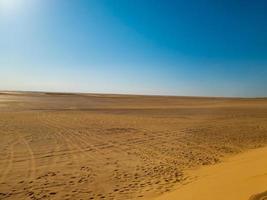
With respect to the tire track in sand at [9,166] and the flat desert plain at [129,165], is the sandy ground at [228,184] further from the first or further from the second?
the tire track in sand at [9,166]

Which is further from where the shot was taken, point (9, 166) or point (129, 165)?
point (129, 165)

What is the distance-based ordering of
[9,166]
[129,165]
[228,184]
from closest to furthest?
[228,184], [9,166], [129,165]

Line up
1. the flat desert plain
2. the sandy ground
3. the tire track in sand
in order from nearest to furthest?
the sandy ground < the flat desert plain < the tire track in sand

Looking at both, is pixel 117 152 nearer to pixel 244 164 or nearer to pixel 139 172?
pixel 139 172

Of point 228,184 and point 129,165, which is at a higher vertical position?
point 228,184

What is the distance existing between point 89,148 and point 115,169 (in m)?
3.40

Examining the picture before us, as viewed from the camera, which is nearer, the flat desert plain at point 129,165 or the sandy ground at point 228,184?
the sandy ground at point 228,184

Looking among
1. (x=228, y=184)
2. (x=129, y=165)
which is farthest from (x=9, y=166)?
(x=228, y=184)

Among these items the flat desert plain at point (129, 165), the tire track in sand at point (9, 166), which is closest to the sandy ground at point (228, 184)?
the flat desert plain at point (129, 165)

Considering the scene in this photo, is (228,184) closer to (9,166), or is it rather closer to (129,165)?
(129,165)

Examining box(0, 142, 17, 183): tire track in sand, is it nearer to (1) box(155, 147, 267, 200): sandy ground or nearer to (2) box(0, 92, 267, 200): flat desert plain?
(2) box(0, 92, 267, 200): flat desert plain

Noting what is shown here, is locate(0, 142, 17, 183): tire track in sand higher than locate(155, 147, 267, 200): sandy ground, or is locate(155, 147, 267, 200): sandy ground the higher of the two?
locate(155, 147, 267, 200): sandy ground

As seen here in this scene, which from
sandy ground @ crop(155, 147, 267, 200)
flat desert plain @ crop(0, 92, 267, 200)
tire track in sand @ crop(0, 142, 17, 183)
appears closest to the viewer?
sandy ground @ crop(155, 147, 267, 200)

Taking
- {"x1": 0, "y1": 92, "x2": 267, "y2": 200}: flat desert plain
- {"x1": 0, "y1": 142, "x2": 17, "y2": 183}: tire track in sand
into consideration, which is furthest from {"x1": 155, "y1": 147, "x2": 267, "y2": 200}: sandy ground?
{"x1": 0, "y1": 142, "x2": 17, "y2": 183}: tire track in sand
